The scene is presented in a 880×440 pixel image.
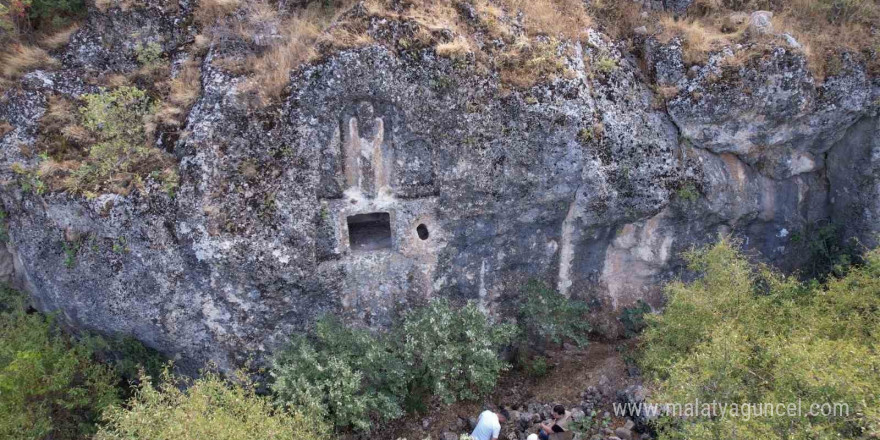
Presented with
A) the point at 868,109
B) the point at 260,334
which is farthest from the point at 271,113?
the point at 868,109

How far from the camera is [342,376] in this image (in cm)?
1048

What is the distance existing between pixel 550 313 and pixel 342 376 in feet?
15.9

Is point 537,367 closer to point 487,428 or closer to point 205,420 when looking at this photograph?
point 487,428

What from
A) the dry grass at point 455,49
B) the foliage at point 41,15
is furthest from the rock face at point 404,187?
the foliage at point 41,15

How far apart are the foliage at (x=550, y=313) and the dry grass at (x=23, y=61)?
1101 centimetres

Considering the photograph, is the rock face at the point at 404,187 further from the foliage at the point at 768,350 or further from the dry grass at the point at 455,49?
the foliage at the point at 768,350

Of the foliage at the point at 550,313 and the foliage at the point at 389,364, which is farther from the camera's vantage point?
the foliage at the point at 550,313

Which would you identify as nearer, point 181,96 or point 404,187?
point 181,96

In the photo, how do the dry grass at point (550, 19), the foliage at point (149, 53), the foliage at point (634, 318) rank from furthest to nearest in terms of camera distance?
the foliage at point (634, 318) < the dry grass at point (550, 19) < the foliage at point (149, 53)

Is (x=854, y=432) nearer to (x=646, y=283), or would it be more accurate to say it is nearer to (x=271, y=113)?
(x=646, y=283)

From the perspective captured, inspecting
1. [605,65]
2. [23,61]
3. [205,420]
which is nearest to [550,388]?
[605,65]

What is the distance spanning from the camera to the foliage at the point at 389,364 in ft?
34.1

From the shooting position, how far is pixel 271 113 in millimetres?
10438

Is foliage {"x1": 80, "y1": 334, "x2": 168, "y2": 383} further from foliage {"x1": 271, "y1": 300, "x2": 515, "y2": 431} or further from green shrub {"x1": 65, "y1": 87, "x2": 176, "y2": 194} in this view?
green shrub {"x1": 65, "y1": 87, "x2": 176, "y2": 194}
